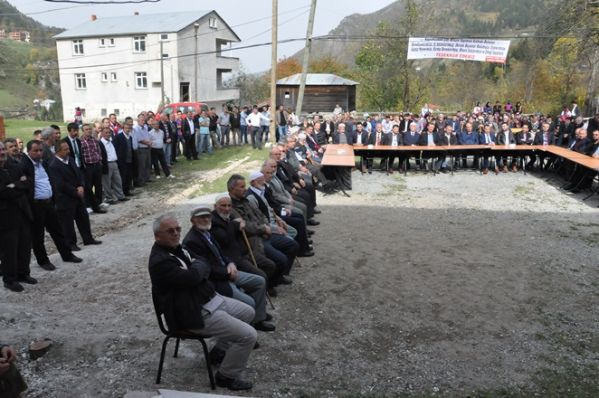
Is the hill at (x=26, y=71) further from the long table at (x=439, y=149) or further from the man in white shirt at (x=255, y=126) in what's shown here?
the long table at (x=439, y=149)

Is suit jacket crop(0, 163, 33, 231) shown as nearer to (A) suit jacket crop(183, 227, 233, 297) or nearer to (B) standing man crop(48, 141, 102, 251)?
(B) standing man crop(48, 141, 102, 251)

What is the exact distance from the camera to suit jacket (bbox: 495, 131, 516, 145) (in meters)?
14.5

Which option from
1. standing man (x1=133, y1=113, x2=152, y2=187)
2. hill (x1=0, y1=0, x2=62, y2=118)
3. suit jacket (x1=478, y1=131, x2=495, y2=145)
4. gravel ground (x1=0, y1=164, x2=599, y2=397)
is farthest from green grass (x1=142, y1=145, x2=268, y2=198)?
hill (x1=0, y1=0, x2=62, y2=118)

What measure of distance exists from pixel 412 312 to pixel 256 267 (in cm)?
183

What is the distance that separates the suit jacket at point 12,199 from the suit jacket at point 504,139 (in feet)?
41.7

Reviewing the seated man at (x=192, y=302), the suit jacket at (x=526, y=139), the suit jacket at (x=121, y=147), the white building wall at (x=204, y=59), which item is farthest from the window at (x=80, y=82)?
the seated man at (x=192, y=302)

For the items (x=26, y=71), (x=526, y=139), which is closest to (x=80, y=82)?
(x=526, y=139)

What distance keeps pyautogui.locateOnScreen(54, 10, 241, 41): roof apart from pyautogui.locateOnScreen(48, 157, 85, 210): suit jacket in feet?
108

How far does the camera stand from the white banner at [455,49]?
19.7 m

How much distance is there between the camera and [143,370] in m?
4.18

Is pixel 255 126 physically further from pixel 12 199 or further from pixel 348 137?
pixel 12 199

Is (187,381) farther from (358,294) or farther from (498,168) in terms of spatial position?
(498,168)

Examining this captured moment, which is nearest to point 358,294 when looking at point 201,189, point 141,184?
point 201,189

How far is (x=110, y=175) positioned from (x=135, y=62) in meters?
31.5
